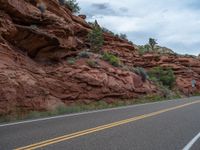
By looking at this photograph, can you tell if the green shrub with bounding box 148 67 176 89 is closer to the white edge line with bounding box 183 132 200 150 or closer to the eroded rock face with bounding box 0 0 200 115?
the eroded rock face with bounding box 0 0 200 115

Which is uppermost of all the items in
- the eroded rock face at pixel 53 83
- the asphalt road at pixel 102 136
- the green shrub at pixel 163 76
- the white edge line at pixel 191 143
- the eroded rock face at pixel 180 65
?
the eroded rock face at pixel 180 65

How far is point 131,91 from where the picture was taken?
3094 cm

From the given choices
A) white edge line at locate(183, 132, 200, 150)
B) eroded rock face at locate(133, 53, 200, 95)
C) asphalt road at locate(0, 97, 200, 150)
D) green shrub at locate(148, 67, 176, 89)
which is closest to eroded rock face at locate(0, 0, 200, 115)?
asphalt road at locate(0, 97, 200, 150)

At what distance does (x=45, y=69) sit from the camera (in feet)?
78.2

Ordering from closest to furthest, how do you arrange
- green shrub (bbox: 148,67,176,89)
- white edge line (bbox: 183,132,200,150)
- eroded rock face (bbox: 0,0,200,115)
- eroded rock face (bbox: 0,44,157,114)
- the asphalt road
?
the asphalt road → white edge line (bbox: 183,132,200,150) → eroded rock face (bbox: 0,44,157,114) → eroded rock face (bbox: 0,0,200,115) → green shrub (bbox: 148,67,176,89)

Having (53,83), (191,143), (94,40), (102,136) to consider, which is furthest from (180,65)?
(191,143)

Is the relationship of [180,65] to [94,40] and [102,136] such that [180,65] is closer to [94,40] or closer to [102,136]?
[94,40]

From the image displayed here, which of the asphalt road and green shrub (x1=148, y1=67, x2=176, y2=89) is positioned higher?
green shrub (x1=148, y1=67, x2=176, y2=89)

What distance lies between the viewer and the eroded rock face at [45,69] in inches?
763

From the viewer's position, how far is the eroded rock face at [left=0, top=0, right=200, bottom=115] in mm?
19375

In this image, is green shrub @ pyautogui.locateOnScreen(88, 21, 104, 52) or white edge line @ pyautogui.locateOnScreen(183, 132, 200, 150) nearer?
white edge line @ pyautogui.locateOnScreen(183, 132, 200, 150)

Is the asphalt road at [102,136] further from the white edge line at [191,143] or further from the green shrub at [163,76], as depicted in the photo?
the green shrub at [163,76]

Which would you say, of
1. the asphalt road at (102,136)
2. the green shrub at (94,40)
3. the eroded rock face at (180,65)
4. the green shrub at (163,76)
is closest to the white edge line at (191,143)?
the asphalt road at (102,136)

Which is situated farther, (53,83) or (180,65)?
(180,65)
